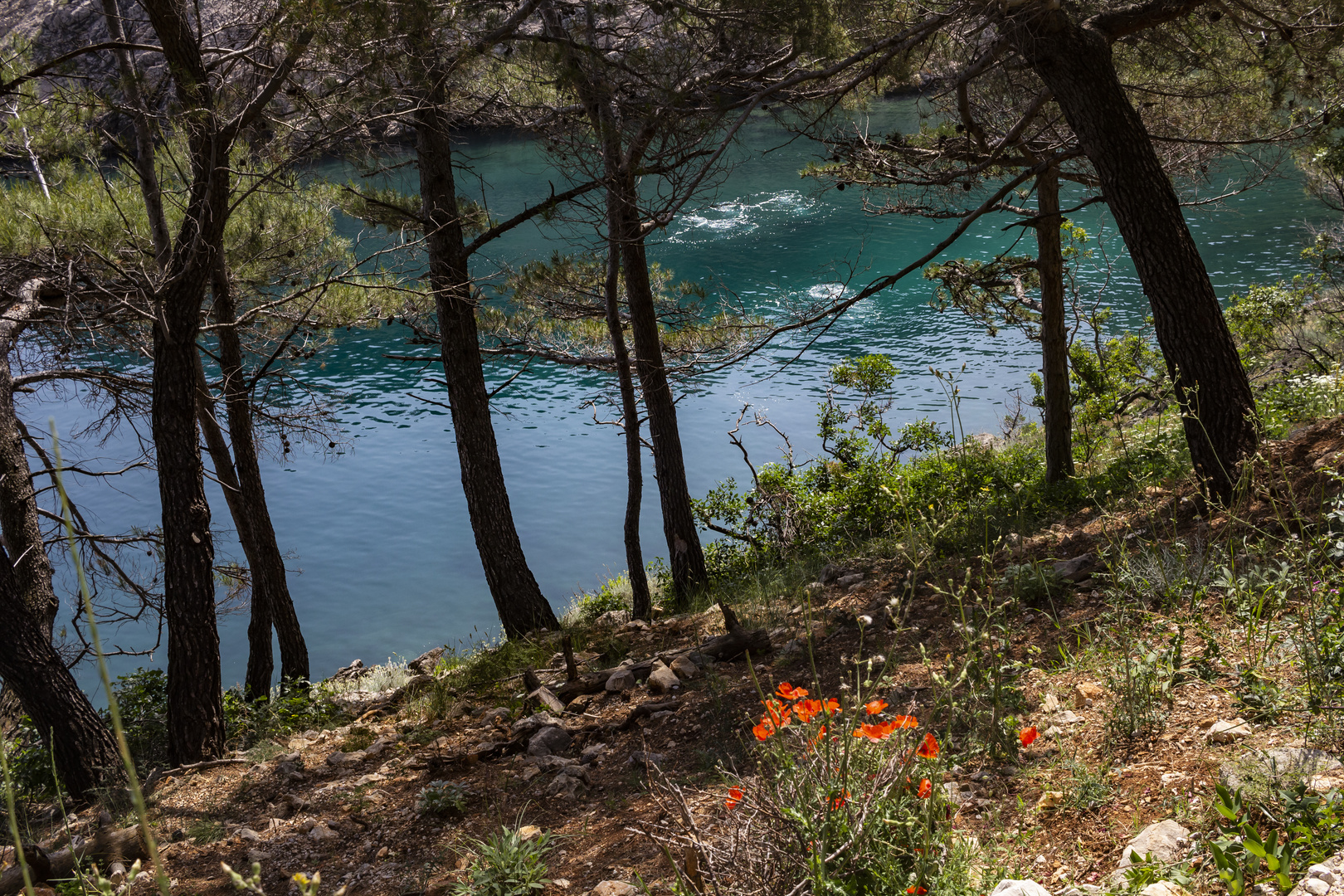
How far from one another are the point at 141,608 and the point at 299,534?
26.4 ft

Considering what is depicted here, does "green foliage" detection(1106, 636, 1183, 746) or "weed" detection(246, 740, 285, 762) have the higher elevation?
"green foliage" detection(1106, 636, 1183, 746)

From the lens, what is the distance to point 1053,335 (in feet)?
25.2

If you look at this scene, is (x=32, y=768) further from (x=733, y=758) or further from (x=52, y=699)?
(x=733, y=758)

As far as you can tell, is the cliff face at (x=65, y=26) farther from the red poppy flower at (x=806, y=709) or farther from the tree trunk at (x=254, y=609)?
the red poppy flower at (x=806, y=709)

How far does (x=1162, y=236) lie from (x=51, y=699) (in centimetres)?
638

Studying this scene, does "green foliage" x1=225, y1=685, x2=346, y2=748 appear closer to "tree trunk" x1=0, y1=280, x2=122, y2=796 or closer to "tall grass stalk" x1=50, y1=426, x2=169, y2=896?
"tree trunk" x1=0, y1=280, x2=122, y2=796

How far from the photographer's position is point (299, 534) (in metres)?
14.9

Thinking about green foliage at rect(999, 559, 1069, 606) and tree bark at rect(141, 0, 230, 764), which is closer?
green foliage at rect(999, 559, 1069, 606)

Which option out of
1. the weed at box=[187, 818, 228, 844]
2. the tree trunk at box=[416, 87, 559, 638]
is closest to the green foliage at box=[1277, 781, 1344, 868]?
the weed at box=[187, 818, 228, 844]

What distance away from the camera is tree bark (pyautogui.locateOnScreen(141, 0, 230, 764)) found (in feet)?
15.6

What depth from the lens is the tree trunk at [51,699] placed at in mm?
4637

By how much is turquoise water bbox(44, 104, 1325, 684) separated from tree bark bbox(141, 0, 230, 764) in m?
3.68

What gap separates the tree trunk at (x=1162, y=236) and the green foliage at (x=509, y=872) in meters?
3.84

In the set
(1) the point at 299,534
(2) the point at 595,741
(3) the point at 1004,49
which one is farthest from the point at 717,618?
(1) the point at 299,534
